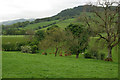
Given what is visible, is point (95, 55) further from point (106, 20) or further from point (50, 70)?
point (50, 70)

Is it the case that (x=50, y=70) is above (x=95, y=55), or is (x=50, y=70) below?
above

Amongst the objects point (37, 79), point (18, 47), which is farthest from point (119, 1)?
point (18, 47)

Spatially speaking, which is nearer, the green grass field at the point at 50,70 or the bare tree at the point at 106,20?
the green grass field at the point at 50,70

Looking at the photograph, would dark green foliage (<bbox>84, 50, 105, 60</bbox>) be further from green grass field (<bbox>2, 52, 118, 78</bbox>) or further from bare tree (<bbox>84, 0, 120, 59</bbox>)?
green grass field (<bbox>2, 52, 118, 78</bbox>)

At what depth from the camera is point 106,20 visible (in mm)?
27797

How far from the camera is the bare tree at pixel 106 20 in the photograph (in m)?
27.2

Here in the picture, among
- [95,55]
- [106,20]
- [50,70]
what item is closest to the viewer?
[50,70]

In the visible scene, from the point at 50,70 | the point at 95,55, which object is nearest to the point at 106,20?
the point at 50,70

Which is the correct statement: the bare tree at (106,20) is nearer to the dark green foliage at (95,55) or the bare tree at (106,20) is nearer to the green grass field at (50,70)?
the green grass field at (50,70)

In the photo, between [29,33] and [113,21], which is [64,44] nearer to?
[113,21]

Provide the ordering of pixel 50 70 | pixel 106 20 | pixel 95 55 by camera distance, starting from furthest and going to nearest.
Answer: pixel 95 55
pixel 106 20
pixel 50 70

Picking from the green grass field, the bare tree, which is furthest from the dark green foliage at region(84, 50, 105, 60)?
the green grass field

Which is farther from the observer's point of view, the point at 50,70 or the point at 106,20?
the point at 106,20

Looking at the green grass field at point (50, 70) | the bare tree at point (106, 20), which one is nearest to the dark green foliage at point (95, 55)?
the bare tree at point (106, 20)
